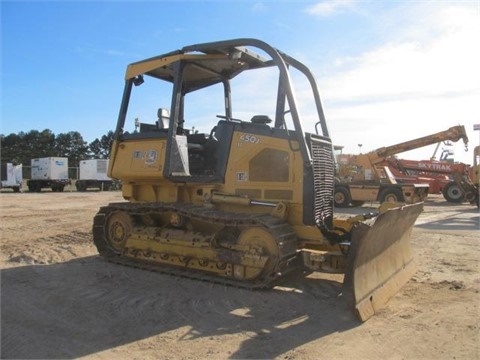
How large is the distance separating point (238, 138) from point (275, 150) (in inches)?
26.6

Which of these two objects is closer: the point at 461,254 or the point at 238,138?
the point at 238,138

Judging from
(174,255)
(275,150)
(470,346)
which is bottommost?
(470,346)

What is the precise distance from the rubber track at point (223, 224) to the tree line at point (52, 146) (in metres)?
58.9

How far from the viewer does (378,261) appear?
6090 mm

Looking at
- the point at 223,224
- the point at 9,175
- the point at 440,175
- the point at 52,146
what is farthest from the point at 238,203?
the point at 52,146

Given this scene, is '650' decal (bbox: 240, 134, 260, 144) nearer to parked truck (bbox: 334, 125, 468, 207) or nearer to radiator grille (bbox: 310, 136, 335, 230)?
radiator grille (bbox: 310, 136, 335, 230)

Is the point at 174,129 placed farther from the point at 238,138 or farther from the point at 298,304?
the point at 298,304

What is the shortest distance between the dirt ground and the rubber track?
0.16m

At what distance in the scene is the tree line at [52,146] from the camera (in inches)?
2571

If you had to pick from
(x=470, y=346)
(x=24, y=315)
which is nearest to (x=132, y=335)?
(x=24, y=315)

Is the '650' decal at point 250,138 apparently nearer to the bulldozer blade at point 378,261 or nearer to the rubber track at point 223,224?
the rubber track at point 223,224

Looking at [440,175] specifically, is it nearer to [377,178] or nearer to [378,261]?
[377,178]

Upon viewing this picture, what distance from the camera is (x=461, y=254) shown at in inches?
368

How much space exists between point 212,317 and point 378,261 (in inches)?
93.0
